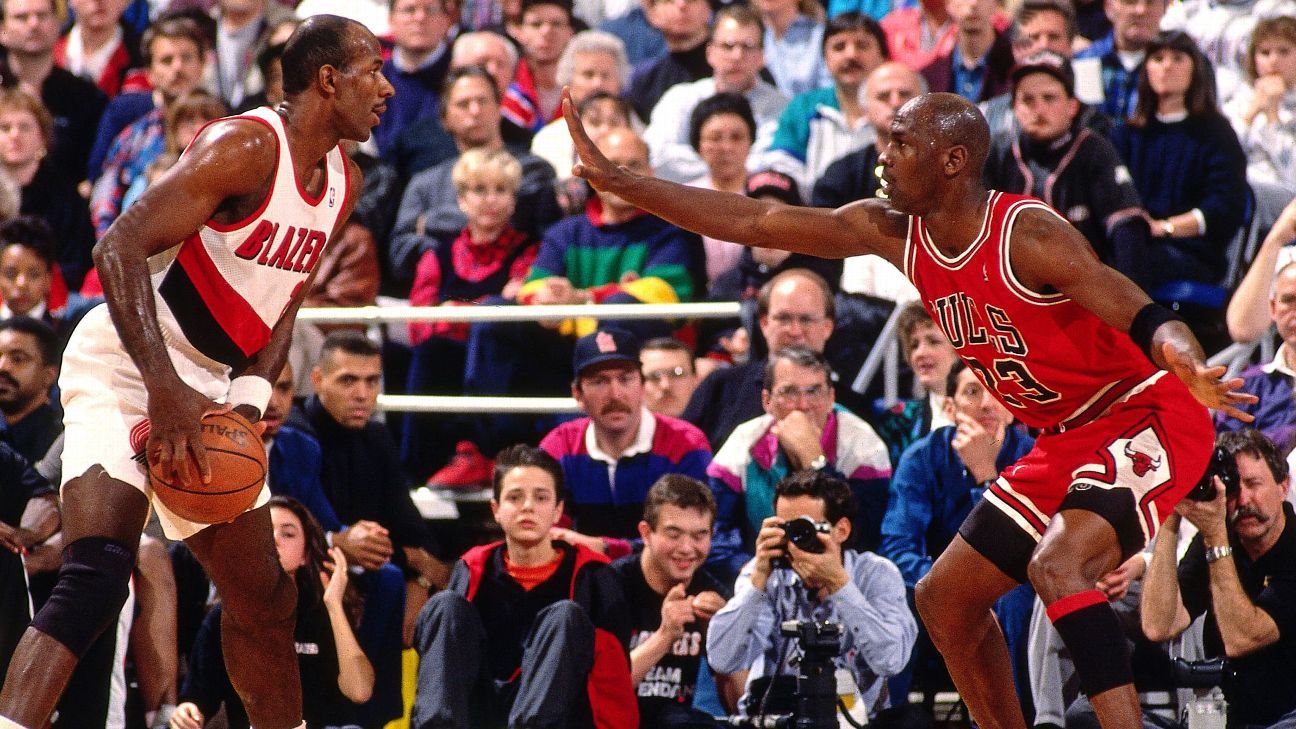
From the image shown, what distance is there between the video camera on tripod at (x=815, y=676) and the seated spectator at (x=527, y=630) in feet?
2.57

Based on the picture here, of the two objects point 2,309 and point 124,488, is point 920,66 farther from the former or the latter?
point 124,488

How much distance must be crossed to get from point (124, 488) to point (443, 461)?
395 centimetres

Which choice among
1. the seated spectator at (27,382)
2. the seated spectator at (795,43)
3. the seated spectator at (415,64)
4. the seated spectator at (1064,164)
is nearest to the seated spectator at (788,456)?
the seated spectator at (1064,164)

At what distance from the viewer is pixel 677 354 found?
7.91m

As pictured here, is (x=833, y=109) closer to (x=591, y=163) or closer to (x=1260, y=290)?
(x=1260, y=290)

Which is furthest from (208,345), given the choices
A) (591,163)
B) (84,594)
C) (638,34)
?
(638,34)

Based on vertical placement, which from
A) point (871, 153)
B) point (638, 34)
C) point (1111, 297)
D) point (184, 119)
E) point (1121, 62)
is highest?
point (638, 34)

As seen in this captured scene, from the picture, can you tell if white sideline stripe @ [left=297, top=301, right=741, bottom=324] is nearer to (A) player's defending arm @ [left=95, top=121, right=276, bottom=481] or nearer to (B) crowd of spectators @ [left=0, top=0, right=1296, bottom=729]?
(B) crowd of spectators @ [left=0, top=0, right=1296, bottom=729]

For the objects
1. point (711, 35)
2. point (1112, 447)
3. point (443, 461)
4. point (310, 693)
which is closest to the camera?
point (1112, 447)

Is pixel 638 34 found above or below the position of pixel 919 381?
above

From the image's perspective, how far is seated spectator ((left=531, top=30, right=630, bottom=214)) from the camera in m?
9.48

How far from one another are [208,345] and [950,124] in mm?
2252

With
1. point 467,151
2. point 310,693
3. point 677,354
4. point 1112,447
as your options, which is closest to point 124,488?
point 310,693

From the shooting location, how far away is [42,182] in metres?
10.2
